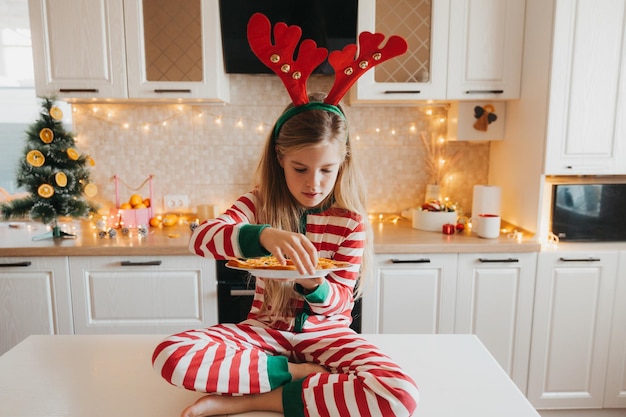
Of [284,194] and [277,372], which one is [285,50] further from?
[277,372]

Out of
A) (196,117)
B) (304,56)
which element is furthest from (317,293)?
(196,117)

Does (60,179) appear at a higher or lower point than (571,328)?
higher

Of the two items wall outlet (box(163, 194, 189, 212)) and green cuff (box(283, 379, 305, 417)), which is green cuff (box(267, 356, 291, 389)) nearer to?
green cuff (box(283, 379, 305, 417))

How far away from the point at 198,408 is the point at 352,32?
5.82 feet

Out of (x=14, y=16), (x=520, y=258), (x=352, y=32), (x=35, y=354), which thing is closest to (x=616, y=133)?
(x=520, y=258)

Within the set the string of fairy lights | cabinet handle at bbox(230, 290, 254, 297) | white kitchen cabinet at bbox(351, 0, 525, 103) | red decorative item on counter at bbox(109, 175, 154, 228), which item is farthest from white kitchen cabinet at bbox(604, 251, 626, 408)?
red decorative item on counter at bbox(109, 175, 154, 228)

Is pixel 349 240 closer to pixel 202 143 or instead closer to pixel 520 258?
pixel 520 258

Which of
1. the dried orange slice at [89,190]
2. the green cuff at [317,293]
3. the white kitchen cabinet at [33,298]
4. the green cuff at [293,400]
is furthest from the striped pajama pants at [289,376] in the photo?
the dried orange slice at [89,190]

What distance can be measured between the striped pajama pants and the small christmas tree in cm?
134

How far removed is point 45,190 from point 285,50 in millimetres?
1486

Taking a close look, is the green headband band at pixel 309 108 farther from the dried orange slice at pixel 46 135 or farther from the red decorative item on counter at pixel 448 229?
the dried orange slice at pixel 46 135

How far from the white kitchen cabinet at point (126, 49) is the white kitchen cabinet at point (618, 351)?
2.08 metres

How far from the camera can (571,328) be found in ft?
6.47

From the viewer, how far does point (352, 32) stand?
2.06 meters
